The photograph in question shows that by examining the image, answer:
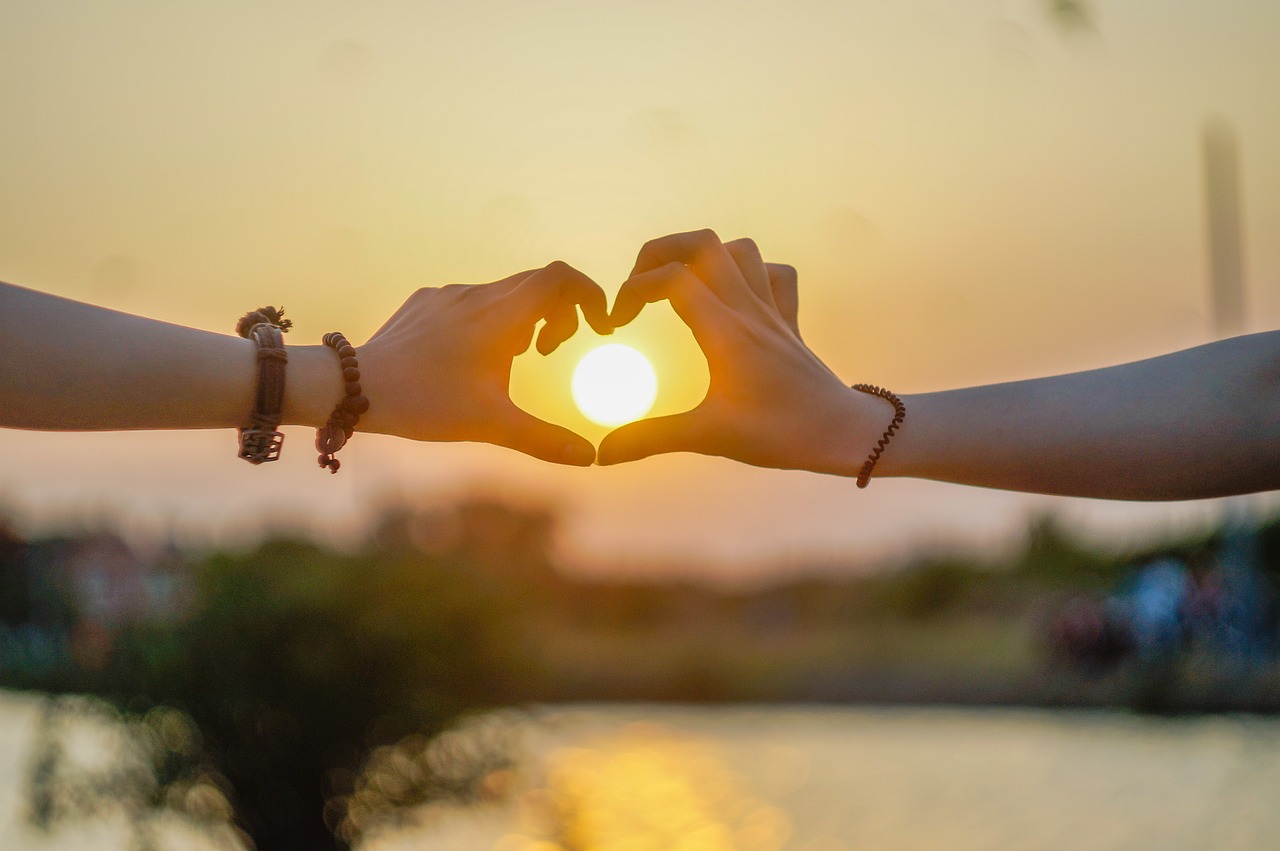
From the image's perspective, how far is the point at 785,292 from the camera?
2.32 m

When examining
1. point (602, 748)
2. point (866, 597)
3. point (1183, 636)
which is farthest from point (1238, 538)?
point (866, 597)

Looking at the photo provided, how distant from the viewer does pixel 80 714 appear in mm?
7070

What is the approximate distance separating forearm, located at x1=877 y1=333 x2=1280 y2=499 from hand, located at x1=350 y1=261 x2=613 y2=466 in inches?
25.5

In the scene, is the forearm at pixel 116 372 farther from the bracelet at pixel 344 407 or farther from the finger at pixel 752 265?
the finger at pixel 752 265

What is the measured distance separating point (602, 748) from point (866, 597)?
1827 centimetres

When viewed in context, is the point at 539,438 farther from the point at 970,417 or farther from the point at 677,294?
the point at 970,417

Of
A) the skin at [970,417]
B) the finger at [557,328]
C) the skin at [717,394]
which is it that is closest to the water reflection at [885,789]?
the finger at [557,328]

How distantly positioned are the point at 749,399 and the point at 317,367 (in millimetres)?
746

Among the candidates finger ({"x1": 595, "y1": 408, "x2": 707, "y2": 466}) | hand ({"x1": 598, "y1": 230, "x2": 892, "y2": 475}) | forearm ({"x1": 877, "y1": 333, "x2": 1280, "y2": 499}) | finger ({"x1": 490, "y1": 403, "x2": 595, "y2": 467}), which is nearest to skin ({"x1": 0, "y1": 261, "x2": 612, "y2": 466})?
finger ({"x1": 490, "y1": 403, "x2": 595, "y2": 467})

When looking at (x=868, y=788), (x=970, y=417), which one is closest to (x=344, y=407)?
(x=970, y=417)

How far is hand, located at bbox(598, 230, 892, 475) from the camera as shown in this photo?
204cm

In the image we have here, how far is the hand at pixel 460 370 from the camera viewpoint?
2.13 metres

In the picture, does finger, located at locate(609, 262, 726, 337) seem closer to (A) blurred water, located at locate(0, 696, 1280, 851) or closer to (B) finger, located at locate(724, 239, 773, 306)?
(B) finger, located at locate(724, 239, 773, 306)

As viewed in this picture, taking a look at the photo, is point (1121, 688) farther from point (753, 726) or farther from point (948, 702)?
point (753, 726)
